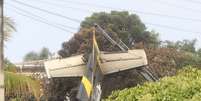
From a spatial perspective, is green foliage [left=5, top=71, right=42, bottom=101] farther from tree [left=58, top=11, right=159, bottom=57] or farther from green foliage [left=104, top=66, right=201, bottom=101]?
tree [left=58, top=11, right=159, bottom=57]

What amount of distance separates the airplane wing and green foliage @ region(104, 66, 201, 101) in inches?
399

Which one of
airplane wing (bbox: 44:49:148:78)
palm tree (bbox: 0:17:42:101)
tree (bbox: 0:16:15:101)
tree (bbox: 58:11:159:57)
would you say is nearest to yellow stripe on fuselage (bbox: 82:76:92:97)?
airplane wing (bbox: 44:49:148:78)

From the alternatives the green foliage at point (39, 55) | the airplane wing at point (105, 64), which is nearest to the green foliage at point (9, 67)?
the airplane wing at point (105, 64)

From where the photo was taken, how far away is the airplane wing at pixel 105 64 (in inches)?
788

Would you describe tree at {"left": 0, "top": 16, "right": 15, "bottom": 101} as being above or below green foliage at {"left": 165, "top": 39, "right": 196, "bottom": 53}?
above

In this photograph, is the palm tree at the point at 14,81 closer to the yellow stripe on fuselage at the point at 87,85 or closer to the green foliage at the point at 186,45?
the yellow stripe on fuselage at the point at 87,85

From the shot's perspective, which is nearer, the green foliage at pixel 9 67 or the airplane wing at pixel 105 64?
the green foliage at pixel 9 67

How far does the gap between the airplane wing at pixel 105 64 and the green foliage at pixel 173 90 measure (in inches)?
399

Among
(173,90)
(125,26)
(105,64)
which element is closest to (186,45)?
(125,26)

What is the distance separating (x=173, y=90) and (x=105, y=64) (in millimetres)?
11518

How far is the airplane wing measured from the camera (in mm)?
20016

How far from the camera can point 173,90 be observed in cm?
804

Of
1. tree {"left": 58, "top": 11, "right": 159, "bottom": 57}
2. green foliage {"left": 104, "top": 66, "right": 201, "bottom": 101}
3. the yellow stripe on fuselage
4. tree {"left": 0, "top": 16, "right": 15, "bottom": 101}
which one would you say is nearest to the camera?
green foliage {"left": 104, "top": 66, "right": 201, "bottom": 101}

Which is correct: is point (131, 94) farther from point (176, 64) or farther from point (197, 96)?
point (176, 64)
